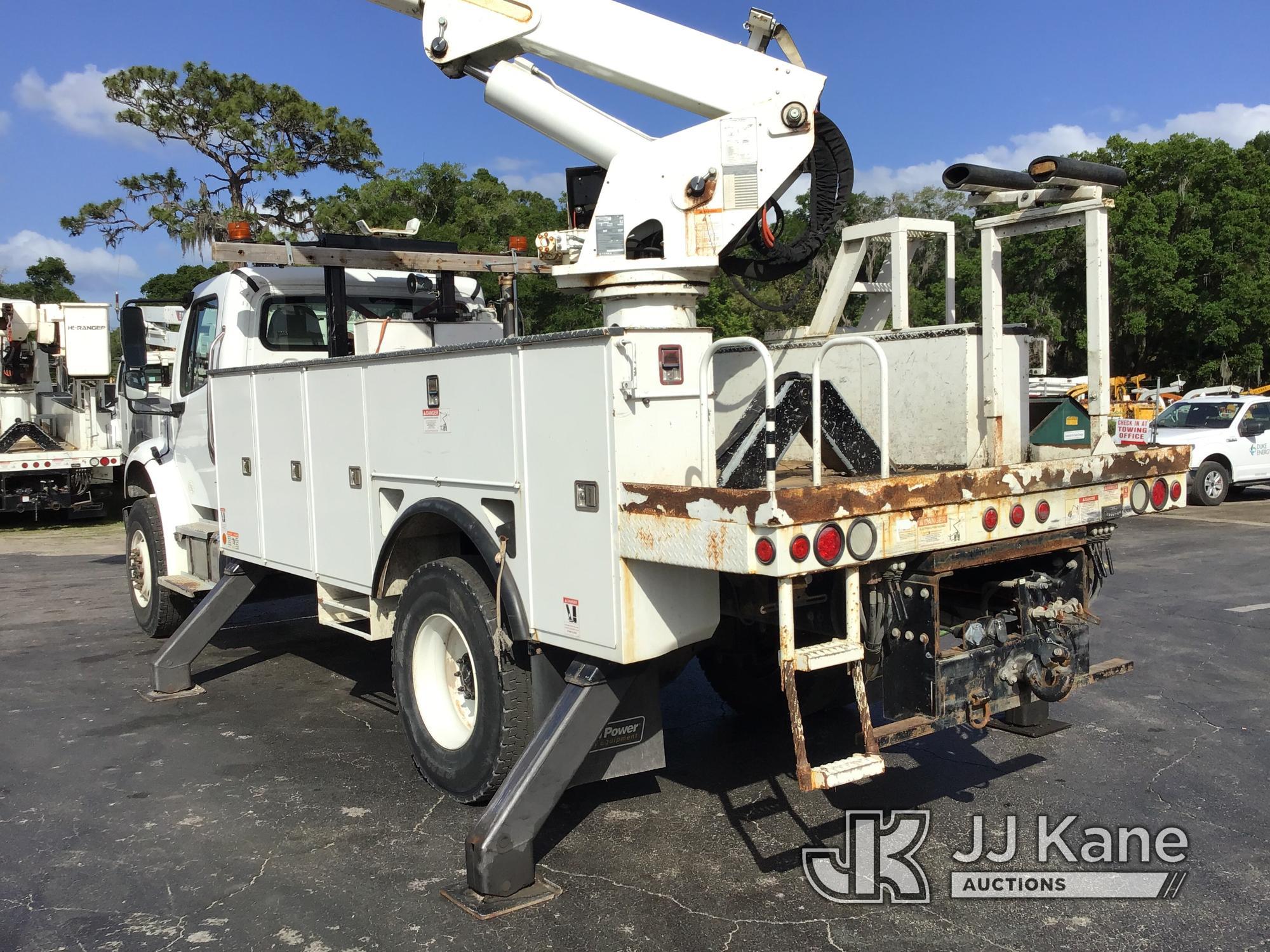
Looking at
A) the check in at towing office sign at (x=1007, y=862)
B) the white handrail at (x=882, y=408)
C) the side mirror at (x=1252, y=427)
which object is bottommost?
the check in at towing office sign at (x=1007, y=862)

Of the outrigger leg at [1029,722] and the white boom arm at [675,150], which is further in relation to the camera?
the outrigger leg at [1029,722]

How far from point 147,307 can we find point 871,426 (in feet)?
21.8

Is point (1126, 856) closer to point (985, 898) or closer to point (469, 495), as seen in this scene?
point (985, 898)

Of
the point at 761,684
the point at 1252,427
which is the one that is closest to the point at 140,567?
the point at 761,684

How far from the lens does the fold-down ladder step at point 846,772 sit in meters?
3.56

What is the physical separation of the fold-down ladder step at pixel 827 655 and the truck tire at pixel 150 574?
228 inches

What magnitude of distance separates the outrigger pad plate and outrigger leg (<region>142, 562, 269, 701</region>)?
344cm

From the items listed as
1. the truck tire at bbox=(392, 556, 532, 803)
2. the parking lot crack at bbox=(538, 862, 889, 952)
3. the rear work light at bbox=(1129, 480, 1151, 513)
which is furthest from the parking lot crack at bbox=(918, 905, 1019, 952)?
the rear work light at bbox=(1129, 480, 1151, 513)

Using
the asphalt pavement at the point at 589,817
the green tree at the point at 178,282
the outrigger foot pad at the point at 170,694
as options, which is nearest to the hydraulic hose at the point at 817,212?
the asphalt pavement at the point at 589,817

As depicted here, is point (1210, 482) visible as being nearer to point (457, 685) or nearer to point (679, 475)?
point (457, 685)

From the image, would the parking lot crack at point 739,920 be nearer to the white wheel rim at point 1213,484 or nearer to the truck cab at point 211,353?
the truck cab at point 211,353

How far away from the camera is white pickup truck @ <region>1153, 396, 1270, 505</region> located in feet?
53.8

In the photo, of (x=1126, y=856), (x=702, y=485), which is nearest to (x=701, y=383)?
(x=702, y=485)

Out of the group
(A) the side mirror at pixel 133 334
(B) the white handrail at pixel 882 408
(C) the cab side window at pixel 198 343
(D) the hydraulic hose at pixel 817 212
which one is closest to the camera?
(B) the white handrail at pixel 882 408
